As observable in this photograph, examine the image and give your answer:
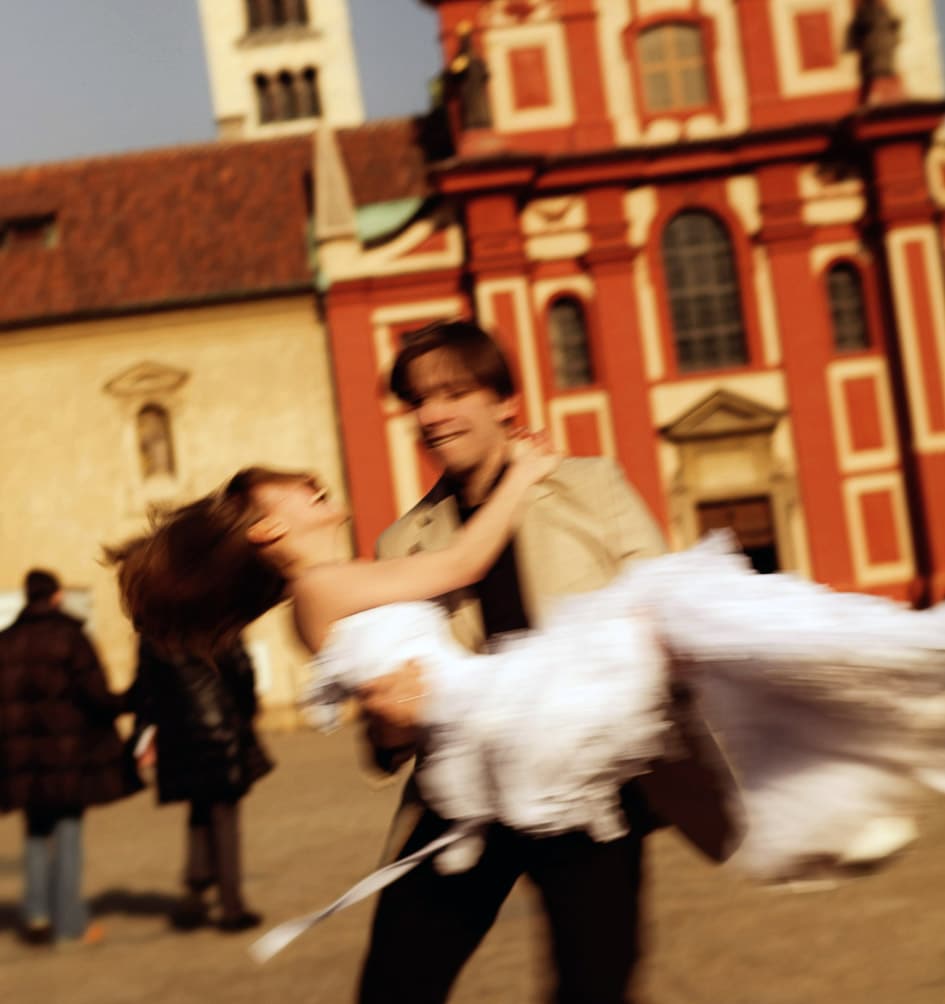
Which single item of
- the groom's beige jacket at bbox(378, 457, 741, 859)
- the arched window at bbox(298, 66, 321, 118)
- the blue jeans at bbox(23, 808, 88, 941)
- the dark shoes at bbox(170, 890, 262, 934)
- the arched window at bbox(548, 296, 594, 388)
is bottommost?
the dark shoes at bbox(170, 890, 262, 934)

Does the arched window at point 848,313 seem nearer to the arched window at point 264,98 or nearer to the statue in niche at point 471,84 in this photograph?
the statue in niche at point 471,84

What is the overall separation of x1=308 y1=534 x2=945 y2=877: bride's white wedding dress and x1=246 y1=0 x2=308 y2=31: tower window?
A: 5023cm

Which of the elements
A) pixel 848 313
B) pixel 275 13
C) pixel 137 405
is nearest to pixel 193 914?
pixel 137 405

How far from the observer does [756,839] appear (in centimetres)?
280

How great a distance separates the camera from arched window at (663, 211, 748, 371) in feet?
85.6

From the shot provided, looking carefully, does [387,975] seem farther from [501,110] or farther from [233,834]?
[501,110]

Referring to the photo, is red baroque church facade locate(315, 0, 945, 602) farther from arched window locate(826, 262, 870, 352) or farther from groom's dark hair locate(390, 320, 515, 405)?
groom's dark hair locate(390, 320, 515, 405)

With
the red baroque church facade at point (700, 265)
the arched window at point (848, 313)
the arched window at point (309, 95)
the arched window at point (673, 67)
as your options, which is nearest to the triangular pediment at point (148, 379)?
the red baroque church facade at point (700, 265)

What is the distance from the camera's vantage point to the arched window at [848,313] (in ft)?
85.6

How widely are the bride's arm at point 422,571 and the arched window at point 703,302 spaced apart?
2322cm

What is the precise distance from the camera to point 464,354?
3.22 metres

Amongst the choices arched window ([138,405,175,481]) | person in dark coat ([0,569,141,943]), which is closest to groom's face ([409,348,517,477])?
person in dark coat ([0,569,141,943])

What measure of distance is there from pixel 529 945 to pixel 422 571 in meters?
4.25

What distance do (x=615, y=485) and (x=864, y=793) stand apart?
81cm
